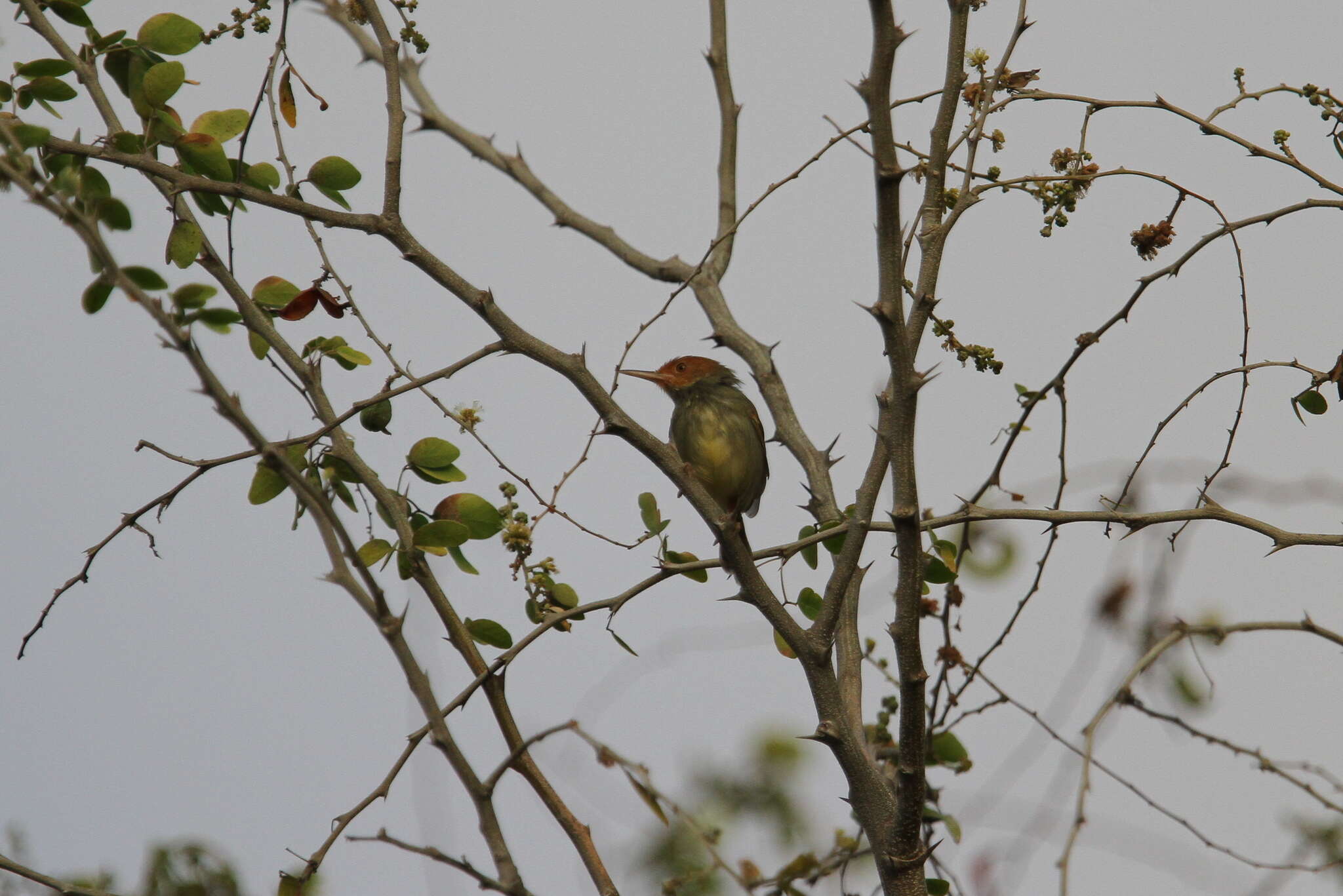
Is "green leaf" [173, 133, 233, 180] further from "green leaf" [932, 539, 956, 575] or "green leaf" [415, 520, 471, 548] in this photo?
"green leaf" [932, 539, 956, 575]

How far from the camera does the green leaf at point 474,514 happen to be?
11.0ft

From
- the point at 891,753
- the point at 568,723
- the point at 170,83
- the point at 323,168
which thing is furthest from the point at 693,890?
the point at 170,83

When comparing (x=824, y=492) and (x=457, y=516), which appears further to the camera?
(x=824, y=492)

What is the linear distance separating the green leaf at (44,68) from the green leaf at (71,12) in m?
0.15

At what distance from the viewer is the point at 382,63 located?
10.1 ft

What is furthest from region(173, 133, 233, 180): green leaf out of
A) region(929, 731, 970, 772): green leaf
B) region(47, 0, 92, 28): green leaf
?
region(929, 731, 970, 772): green leaf

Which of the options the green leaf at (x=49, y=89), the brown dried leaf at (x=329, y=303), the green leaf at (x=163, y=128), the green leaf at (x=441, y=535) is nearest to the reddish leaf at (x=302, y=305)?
the brown dried leaf at (x=329, y=303)

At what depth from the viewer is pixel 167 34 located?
3168mm

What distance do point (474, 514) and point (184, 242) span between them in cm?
102

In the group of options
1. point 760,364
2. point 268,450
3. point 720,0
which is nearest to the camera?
point 268,450

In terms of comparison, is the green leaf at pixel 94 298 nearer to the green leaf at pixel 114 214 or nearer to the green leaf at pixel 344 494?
the green leaf at pixel 114 214

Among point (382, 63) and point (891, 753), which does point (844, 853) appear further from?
point (382, 63)

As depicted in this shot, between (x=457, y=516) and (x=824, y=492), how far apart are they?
1378 millimetres

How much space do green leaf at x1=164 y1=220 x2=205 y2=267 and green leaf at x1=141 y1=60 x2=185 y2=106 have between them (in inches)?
13.1
